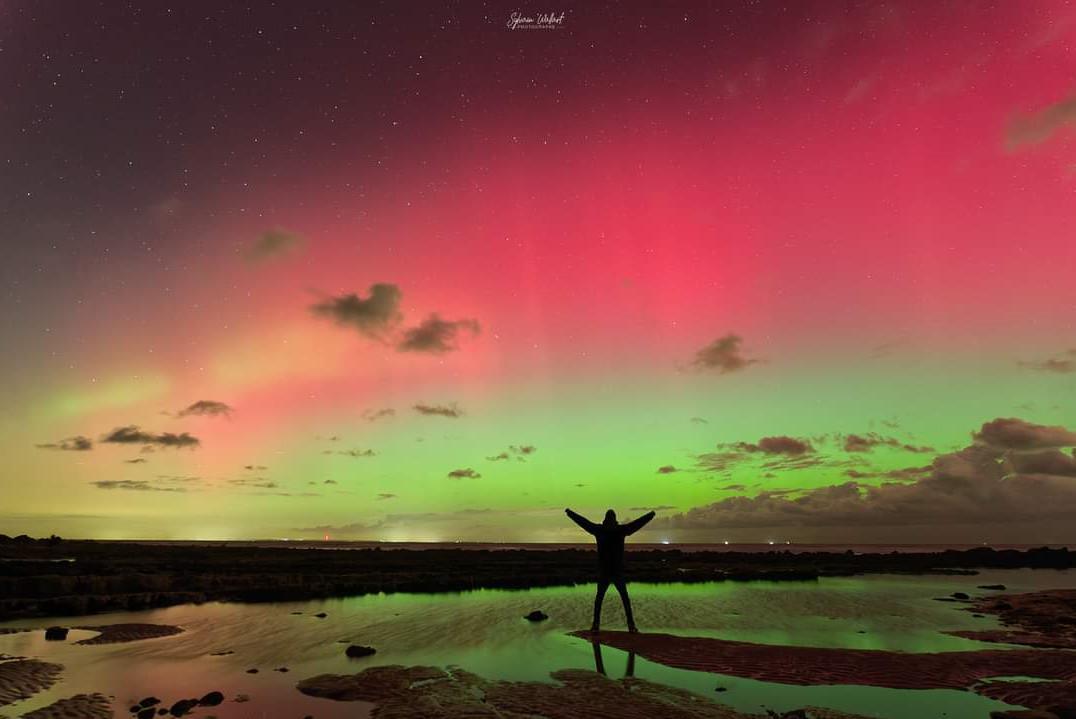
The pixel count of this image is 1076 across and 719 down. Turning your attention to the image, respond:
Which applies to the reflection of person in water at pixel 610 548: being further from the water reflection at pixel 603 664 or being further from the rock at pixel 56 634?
the rock at pixel 56 634

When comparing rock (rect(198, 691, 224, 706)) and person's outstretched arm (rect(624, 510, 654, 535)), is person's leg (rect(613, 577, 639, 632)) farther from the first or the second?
rock (rect(198, 691, 224, 706))

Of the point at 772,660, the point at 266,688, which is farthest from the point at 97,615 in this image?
the point at 772,660

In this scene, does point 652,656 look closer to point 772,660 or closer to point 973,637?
point 772,660

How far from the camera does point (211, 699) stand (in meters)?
13.2

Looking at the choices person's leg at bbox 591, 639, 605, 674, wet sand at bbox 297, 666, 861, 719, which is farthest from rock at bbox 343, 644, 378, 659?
person's leg at bbox 591, 639, 605, 674

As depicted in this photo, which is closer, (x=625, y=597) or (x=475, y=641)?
(x=475, y=641)

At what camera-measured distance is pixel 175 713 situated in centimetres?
1234

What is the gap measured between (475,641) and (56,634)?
1471 centimetres

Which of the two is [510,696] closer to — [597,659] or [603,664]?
[603,664]

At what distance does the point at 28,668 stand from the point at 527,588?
30331mm

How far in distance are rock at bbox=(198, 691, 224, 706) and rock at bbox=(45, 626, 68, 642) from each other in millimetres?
12468

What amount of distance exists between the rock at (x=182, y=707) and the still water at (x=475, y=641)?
1.18 feet

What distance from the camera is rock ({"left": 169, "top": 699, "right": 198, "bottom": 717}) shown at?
40.6 feet

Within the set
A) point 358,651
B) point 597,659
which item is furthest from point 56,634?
point 597,659
